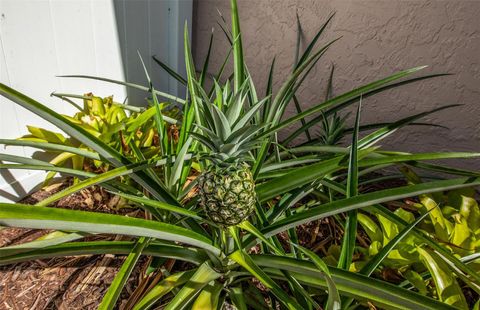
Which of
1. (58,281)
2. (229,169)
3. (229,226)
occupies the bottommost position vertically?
(58,281)

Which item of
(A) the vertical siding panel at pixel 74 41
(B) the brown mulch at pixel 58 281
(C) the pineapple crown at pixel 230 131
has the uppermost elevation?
(A) the vertical siding panel at pixel 74 41

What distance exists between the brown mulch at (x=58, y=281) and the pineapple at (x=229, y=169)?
447 millimetres

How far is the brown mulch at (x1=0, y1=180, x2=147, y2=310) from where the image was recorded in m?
0.86

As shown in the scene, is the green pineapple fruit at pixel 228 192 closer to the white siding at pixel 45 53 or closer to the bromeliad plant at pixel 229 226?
the bromeliad plant at pixel 229 226

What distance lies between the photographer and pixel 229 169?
0.61 m

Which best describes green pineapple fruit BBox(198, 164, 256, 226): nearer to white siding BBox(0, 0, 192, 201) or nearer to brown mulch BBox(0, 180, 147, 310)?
brown mulch BBox(0, 180, 147, 310)

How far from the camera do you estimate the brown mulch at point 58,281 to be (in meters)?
0.86

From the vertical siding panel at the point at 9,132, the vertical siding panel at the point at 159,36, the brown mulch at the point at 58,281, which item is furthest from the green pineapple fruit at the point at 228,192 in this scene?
the vertical siding panel at the point at 159,36

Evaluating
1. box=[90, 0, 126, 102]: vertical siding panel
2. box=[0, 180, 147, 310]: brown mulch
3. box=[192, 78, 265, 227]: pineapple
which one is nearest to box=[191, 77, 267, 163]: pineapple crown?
box=[192, 78, 265, 227]: pineapple

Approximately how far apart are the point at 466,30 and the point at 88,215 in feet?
4.85

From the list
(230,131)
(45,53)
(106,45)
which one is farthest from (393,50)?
(45,53)

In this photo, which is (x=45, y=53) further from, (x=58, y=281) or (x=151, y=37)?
(x=58, y=281)

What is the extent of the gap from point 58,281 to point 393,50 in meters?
1.53

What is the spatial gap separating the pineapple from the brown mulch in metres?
0.45
